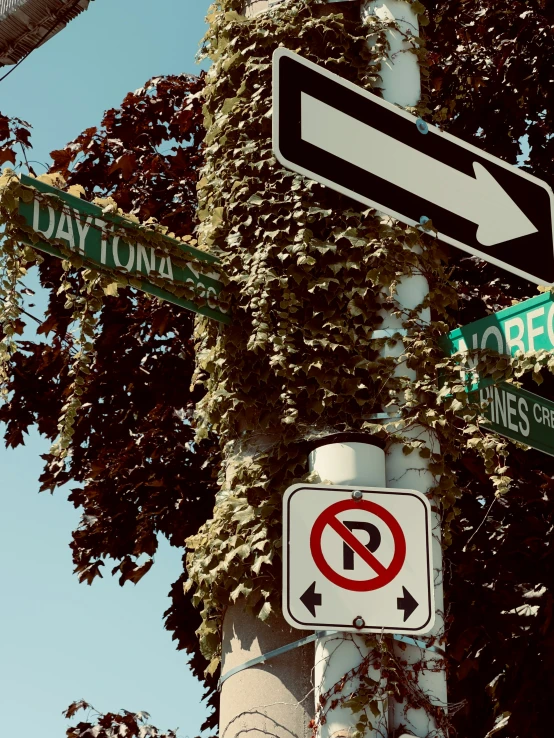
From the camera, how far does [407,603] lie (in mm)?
2871

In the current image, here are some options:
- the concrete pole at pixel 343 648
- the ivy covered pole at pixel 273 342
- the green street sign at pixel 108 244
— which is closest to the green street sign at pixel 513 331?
the ivy covered pole at pixel 273 342

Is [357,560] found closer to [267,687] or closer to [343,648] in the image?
[343,648]

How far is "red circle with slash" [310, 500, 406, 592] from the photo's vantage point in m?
2.85

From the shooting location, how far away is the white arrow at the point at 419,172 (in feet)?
9.04

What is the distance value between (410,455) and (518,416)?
66 cm

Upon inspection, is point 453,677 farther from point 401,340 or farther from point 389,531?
point 389,531

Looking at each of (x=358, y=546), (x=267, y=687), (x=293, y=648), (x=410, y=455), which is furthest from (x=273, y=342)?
(x=358, y=546)

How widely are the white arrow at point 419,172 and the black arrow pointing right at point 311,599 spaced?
99 centimetres

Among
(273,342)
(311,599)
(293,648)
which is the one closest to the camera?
(311,599)

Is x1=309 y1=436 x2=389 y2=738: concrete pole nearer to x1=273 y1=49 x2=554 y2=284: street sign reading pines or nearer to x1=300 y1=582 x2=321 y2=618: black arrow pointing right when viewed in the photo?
x1=300 y1=582 x2=321 y2=618: black arrow pointing right

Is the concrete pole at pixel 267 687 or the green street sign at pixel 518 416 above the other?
the green street sign at pixel 518 416

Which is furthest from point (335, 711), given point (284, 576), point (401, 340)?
point (401, 340)

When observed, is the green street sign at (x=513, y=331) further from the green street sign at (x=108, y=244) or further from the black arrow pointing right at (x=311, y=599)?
the black arrow pointing right at (x=311, y=599)

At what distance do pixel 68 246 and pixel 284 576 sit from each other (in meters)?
A: 2.31
